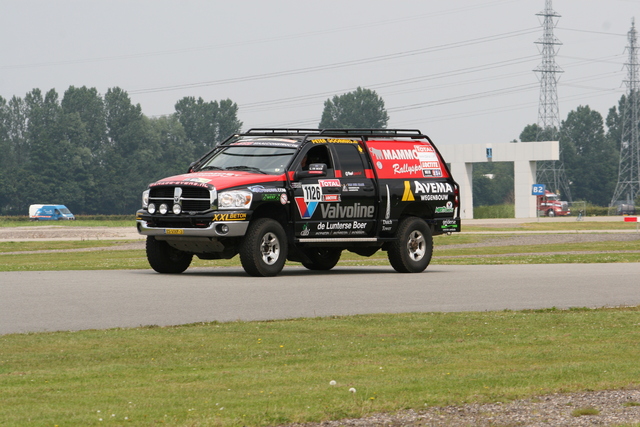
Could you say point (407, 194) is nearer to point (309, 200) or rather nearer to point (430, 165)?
point (430, 165)

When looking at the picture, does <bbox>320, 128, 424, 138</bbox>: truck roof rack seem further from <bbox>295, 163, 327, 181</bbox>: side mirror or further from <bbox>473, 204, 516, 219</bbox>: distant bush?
<bbox>473, 204, 516, 219</bbox>: distant bush

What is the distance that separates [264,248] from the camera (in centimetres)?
1722

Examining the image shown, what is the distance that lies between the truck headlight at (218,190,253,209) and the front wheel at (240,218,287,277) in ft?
1.37

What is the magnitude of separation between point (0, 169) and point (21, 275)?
104591mm

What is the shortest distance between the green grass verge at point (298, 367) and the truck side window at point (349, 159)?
22.4ft

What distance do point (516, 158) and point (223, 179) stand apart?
62.8 m

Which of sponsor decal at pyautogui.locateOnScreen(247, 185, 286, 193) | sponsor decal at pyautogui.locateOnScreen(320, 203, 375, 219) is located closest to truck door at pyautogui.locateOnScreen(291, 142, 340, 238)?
sponsor decal at pyautogui.locateOnScreen(320, 203, 375, 219)

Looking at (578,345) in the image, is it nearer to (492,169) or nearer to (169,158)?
(169,158)

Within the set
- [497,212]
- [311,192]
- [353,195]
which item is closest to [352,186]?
[353,195]

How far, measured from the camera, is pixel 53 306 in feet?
42.4

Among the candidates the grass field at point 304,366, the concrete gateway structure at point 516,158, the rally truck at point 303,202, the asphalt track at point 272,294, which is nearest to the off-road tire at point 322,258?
the rally truck at point 303,202

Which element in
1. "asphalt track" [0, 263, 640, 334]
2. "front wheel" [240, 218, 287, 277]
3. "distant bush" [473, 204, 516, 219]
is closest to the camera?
"asphalt track" [0, 263, 640, 334]

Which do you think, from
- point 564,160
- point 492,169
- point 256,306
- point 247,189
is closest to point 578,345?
point 256,306

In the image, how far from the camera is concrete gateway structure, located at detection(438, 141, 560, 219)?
76.9 metres
